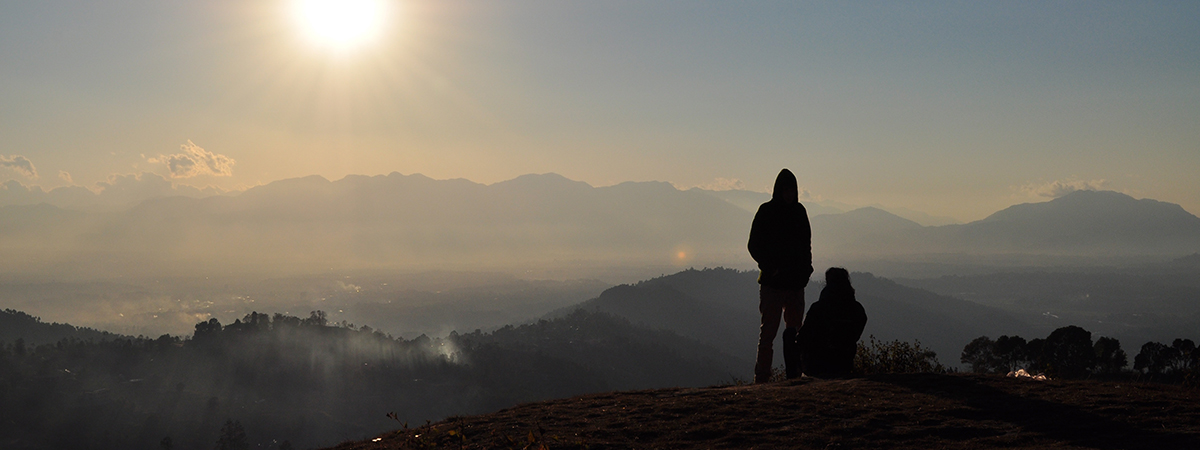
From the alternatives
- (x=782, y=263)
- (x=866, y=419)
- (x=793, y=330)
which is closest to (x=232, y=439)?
(x=793, y=330)

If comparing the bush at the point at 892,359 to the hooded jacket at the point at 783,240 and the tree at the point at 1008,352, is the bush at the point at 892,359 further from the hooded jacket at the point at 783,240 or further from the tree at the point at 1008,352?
the tree at the point at 1008,352

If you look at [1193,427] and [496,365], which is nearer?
[1193,427]

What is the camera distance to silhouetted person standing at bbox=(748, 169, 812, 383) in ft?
32.5

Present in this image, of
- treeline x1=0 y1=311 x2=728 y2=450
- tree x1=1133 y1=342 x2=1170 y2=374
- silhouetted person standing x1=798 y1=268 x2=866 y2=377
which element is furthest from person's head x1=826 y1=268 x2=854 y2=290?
treeline x1=0 y1=311 x2=728 y2=450

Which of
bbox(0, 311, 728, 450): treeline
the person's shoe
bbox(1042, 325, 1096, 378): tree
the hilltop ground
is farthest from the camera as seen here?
bbox(0, 311, 728, 450): treeline

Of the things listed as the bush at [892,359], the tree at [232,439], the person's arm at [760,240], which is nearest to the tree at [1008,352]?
the bush at [892,359]

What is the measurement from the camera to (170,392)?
572ft

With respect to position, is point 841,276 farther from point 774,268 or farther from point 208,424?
point 208,424

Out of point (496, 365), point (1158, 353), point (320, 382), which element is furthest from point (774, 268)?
point (320, 382)

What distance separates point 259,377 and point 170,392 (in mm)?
20814

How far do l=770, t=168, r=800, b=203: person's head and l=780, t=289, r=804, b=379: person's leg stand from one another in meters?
1.40

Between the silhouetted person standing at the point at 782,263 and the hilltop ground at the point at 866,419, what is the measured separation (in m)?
1.81

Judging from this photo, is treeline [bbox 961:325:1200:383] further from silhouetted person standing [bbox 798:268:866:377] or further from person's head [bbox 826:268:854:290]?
person's head [bbox 826:268:854:290]

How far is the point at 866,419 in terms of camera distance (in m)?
6.17
